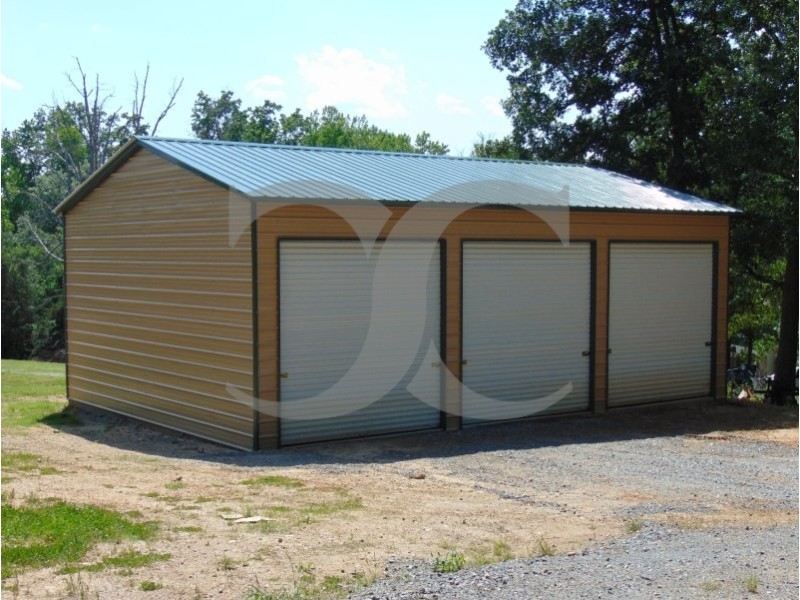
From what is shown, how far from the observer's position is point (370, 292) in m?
13.3

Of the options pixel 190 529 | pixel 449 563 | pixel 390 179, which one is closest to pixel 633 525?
pixel 449 563

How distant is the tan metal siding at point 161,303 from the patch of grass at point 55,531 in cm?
391

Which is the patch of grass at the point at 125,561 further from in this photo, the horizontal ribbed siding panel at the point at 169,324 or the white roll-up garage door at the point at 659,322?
the white roll-up garage door at the point at 659,322

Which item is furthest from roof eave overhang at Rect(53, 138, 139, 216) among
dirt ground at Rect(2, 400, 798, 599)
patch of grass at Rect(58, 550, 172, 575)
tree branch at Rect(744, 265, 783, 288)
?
tree branch at Rect(744, 265, 783, 288)

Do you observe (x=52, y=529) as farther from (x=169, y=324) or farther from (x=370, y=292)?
(x=169, y=324)

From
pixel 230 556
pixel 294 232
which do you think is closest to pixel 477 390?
pixel 294 232

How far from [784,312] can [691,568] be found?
13452mm

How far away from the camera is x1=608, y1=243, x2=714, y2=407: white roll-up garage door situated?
15.8 m

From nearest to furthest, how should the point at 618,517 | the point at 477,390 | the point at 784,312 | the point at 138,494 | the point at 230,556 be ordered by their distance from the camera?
1. the point at 230,556
2. the point at 618,517
3. the point at 138,494
4. the point at 477,390
5. the point at 784,312

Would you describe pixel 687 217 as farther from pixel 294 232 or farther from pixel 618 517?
pixel 618 517

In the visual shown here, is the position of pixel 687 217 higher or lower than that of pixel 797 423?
higher

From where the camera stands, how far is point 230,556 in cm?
756

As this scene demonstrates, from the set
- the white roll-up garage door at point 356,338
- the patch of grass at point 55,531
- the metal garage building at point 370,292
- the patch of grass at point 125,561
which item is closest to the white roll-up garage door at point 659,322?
the metal garage building at point 370,292

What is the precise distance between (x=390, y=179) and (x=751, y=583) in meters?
9.00
